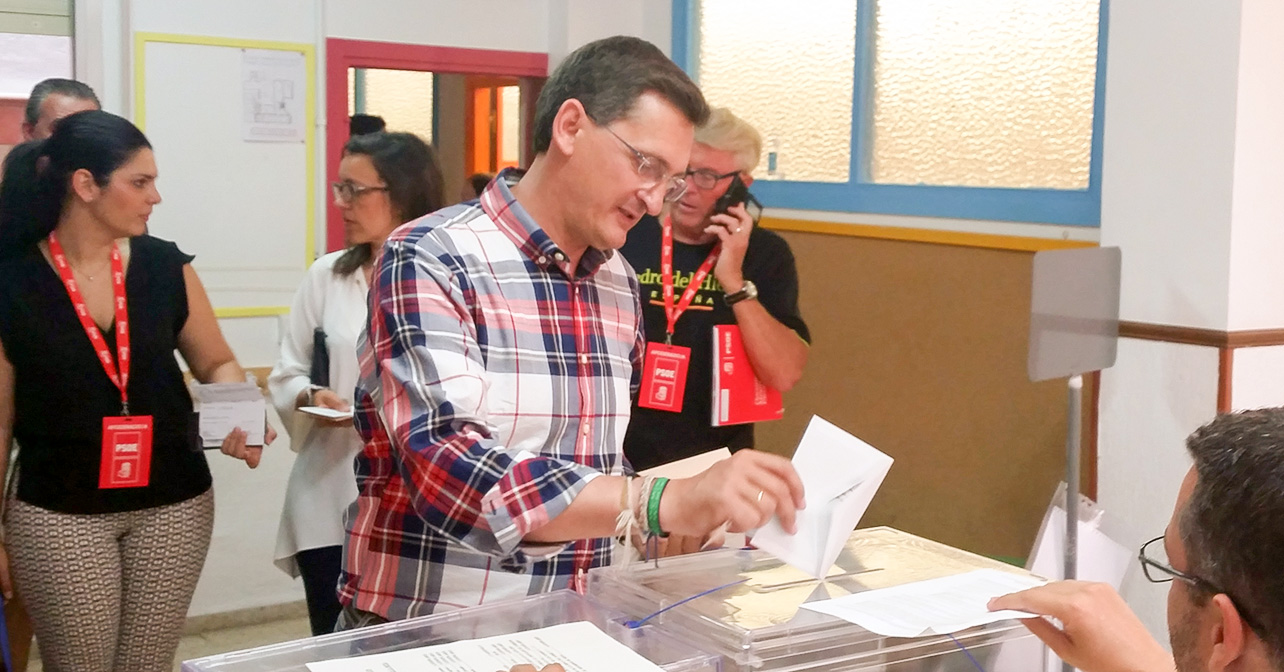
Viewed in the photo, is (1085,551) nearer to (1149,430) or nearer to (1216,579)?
(1216,579)

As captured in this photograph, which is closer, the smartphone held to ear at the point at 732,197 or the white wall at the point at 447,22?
the smartphone held to ear at the point at 732,197

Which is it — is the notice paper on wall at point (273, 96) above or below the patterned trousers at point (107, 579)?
above

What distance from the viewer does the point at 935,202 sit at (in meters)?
3.94

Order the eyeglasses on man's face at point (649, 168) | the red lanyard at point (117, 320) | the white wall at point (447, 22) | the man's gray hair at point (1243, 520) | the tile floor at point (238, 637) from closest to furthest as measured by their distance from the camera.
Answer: the man's gray hair at point (1243, 520), the eyeglasses on man's face at point (649, 168), the red lanyard at point (117, 320), the tile floor at point (238, 637), the white wall at point (447, 22)

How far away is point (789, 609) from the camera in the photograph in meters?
1.29

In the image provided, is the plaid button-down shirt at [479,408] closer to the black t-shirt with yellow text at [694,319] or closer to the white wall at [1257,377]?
the black t-shirt with yellow text at [694,319]

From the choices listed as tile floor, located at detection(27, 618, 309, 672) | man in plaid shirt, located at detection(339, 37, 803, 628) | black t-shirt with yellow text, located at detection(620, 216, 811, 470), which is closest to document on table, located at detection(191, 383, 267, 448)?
black t-shirt with yellow text, located at detection(620, 216, 811, 470)

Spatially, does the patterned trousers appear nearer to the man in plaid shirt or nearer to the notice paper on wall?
the man in plaid shirt

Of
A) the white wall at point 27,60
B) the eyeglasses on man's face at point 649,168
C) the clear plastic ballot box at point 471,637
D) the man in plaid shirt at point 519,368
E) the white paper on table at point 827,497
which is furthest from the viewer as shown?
the white wall at point 27,60

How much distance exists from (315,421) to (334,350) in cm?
19

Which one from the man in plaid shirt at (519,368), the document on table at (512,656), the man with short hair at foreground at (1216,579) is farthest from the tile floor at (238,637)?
the man with short hair at foreground at (1216,579)

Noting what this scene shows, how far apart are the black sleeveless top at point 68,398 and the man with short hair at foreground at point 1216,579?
6.98ft

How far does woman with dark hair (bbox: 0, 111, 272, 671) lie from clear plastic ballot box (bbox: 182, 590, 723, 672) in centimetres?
169

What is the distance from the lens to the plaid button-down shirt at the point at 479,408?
140cm
